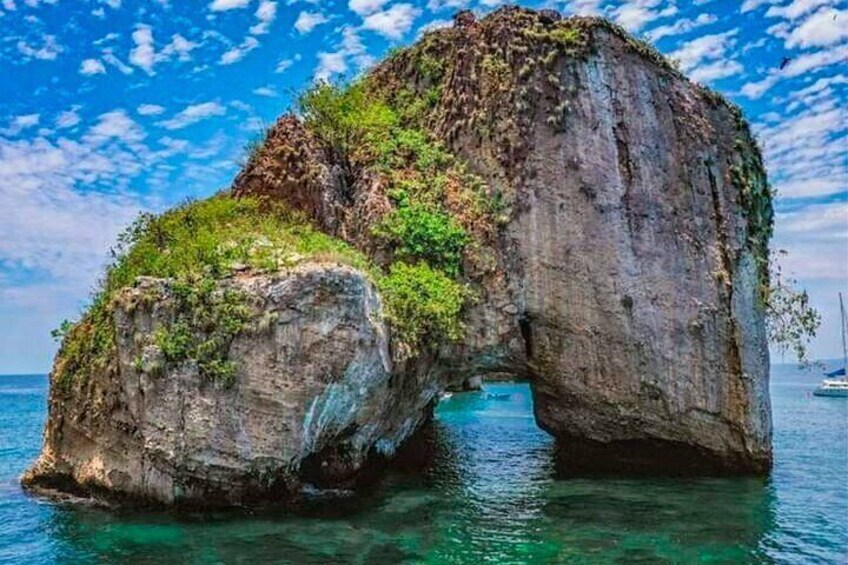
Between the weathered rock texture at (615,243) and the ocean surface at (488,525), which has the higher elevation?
the weathered rock texture at (615,243)

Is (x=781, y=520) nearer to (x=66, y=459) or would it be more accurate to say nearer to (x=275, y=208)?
(x=275, y=208)

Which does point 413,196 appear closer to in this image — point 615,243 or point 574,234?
point 574,234

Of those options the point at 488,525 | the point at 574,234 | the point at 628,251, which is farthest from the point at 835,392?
the point at 488,525

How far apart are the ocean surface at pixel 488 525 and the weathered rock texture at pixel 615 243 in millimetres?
2228

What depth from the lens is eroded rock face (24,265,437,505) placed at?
14812 millimetres

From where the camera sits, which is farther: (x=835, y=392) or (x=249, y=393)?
(x=835, y=392)

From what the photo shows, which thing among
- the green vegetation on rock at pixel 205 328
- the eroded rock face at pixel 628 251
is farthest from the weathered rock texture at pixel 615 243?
the green vegetation on rock at pixel 205 328

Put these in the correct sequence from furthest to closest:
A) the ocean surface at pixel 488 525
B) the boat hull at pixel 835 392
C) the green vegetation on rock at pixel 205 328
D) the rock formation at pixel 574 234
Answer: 1. the boat hull at pixel 835 392
2. the rock formation at pixel 574 234
3. the green vegetation on rock at pixel 205 328
4. the ocean surface at pixel 488 525

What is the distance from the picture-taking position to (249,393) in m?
14.8

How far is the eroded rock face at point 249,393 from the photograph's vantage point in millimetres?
14812

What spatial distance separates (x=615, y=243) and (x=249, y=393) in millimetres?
10023

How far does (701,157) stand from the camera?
19766mm

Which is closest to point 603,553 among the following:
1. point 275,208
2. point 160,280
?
point 160,280

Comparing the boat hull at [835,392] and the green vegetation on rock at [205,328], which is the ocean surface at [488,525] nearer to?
the green vegetation on rock at [205,328]
